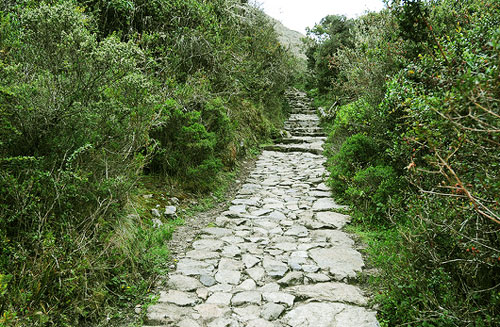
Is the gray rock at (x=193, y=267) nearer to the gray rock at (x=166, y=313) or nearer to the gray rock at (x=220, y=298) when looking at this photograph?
the gray rock at (x=220, y=298)

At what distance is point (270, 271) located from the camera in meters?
4.02

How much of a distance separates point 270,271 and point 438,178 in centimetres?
218

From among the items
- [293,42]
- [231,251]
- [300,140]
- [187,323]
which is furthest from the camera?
[293,42]

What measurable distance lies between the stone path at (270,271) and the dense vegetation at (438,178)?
367mm

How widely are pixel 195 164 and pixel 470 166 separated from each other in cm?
487

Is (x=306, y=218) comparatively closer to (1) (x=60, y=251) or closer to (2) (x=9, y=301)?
(1) (x=60, y=251)

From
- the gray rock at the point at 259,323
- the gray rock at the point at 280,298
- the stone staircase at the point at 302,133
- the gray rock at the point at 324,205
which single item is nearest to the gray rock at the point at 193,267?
the gray rock at the point at 280,298

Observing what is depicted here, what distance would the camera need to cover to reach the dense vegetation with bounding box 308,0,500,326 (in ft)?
6.73

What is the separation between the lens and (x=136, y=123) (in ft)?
13.5

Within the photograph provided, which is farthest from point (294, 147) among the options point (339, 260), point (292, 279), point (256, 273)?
point (292, 279)

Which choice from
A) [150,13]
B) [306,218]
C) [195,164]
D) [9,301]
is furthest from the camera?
[150,13]

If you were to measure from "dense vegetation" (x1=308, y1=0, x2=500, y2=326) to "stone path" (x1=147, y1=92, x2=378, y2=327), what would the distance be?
367mm

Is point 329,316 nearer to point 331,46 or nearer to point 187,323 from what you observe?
point 187,323

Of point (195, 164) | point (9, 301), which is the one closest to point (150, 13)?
point (195, 164)
